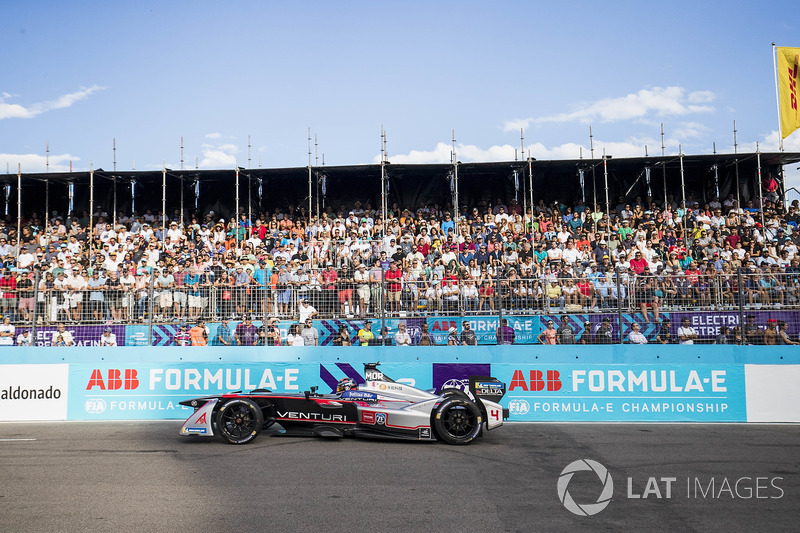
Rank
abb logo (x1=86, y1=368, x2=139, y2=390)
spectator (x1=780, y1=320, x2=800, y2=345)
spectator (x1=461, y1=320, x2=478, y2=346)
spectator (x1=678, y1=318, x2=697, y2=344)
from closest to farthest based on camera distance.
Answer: abb logo (x1=86, y1=368, x2=139, y2=390) → spectator (x1=780, y1=320, x2=800, y2=345) → spectator (x1=678, y1=318, x2=697, y2=344) → spectator (x1=461, y1=320, x2=478, y2=346)

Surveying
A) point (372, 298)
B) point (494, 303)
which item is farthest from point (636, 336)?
point (372, 298)

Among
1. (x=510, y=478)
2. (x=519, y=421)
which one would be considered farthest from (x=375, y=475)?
(x=519, y=421)

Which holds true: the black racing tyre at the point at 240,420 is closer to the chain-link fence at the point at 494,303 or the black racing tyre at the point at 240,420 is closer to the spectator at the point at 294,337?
Result: the spectator at the point at 294,337

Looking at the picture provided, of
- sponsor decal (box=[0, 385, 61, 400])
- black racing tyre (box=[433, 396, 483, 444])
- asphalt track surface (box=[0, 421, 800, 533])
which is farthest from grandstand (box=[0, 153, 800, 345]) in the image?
black racing tyre (box=[433, 396, 483, 444])

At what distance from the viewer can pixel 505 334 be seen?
13.8m

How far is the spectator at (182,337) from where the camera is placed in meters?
14.3

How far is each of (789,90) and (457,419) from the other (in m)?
11.9

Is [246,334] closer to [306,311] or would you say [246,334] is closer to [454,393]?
Result: [306,311]

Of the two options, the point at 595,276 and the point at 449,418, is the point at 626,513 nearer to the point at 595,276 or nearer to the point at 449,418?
the point at 449,418

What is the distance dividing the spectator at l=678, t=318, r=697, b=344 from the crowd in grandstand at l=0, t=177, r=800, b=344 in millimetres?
486

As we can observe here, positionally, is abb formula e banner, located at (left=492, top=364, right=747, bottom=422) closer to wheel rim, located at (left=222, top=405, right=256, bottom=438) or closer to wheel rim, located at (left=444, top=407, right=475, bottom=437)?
wheel rim, located at (left=444, top=407, right=475, bottom=437)

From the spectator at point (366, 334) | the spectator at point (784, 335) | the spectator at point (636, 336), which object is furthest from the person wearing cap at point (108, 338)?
the spectator at point (784, 335)

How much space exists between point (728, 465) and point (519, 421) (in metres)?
4.44

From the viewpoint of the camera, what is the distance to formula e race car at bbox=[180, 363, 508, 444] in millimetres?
9492
